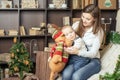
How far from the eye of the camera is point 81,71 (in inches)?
86.0

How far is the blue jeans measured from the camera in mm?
2164

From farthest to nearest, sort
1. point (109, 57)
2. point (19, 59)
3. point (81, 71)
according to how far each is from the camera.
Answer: point (19, 59)
point (109, 57)
point (81, 71)

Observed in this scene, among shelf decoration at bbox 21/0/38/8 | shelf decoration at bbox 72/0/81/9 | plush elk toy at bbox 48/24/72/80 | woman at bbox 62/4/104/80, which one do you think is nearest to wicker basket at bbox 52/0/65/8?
shelf decoration at bbox 72/0/81/9

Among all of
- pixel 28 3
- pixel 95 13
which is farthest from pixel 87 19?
pixel 28 3

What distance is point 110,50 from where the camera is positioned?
8.71 ft

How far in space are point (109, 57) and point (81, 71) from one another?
1.60 feet

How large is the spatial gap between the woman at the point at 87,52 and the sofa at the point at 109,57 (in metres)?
0.09

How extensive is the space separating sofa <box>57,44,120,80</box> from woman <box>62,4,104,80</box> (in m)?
0.09

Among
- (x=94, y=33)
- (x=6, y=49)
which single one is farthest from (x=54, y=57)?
(x=6, y=49)

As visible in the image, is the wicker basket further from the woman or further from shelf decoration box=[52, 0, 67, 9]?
the woman

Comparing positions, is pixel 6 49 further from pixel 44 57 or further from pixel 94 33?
pixel 94 33

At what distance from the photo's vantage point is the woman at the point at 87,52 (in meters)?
2.20

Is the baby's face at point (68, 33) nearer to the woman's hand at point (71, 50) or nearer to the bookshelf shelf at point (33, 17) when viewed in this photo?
the woman's hand at point (71, 50)

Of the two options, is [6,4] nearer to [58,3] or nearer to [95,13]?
[58,3]
